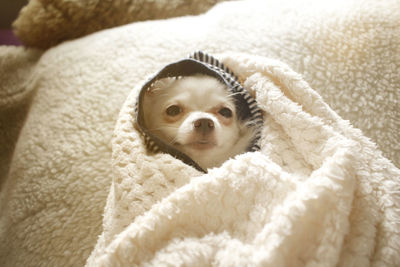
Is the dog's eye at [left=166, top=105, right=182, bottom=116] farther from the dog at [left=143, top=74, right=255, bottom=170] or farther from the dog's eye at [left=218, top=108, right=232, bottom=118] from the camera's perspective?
the dog's eye at [left=218, top=108, right=232, bottom=118]

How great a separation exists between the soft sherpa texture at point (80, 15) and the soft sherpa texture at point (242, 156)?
0.21ft

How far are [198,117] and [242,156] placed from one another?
21cm

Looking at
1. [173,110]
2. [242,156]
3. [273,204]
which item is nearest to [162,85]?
[173,110]

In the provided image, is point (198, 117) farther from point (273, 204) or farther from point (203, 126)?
point (273, 204)

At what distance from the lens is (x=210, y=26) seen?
101 cm

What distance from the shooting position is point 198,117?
734mm

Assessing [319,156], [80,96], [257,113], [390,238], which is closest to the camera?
[390,238]

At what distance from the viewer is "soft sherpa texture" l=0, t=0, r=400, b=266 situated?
484 millimetres

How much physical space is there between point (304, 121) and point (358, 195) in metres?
0.18

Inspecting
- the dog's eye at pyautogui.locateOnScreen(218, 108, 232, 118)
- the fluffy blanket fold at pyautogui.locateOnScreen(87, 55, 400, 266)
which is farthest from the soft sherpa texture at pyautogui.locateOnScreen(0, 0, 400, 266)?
the dog's eye at pyautogui.locateOnScreen(218, 108, 232, 118)

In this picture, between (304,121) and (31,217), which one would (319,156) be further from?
(31,217)

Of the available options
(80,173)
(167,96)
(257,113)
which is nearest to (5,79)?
(80,173)

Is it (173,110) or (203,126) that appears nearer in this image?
(203,126)

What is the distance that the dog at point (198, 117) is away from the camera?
739mm
